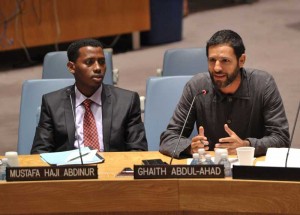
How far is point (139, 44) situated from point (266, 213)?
762 centimetres

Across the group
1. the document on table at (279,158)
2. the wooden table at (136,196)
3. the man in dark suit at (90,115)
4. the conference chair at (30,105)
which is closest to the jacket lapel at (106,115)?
the man in dark suit at (90,115)

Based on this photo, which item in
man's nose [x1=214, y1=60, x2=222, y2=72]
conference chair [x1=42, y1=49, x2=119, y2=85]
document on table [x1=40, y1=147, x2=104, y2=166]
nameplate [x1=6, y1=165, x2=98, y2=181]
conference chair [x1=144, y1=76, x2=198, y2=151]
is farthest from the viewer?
conference chair [x1=42, y1=49, x2=119, y2=85]

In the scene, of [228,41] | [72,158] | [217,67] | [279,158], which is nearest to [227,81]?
[217,67]

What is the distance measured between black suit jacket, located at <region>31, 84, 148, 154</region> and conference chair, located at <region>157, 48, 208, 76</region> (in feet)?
4.40

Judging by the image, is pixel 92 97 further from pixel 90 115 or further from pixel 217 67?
pixel 217 67

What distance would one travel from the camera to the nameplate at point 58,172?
363cm

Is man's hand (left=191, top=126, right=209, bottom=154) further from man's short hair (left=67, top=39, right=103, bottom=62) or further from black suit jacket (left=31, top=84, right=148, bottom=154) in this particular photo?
man's short hair (left=67, top=39, right=103, bottom=62)

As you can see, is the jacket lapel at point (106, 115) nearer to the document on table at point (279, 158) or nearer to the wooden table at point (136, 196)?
the document on table at point (279, 158)

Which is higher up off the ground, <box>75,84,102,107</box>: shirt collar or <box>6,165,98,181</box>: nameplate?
<box>75,84,102,107</box>: shirt collar

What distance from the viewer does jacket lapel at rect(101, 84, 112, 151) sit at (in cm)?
491

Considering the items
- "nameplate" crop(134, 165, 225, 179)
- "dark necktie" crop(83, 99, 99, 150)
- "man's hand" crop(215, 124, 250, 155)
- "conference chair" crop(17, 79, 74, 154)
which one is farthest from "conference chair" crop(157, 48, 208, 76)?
"nameplate" crop(134, 165, 225, 179)

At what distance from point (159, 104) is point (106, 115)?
519 mm

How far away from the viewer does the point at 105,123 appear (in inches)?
194

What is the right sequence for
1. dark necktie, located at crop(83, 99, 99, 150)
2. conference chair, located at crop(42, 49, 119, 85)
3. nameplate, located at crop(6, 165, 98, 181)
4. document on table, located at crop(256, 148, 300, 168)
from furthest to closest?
conference chair, located at crop(42, 49, 119, 85)
dark necktie, located at crop(83, 99, 99, 150)
document on table, located at crop(256, 148, 300, 168)
nameplate, located at crop(6, 165, 98, 181)
